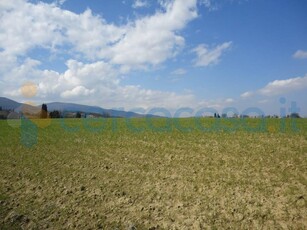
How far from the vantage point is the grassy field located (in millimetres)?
11297

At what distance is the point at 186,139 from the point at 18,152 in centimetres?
1344

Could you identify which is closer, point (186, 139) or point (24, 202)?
point (24, 202)

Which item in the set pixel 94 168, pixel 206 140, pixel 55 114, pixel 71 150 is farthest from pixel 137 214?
pixel 55 114

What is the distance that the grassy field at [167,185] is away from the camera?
11.3 metres

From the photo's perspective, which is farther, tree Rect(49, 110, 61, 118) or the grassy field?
tree Rect(49, 110, 61, 118)

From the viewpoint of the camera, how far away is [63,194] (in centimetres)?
1492

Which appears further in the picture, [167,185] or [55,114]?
[55,114]

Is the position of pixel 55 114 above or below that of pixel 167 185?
above

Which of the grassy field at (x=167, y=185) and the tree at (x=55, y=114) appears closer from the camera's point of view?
the grassy field at (x=167, y=185)

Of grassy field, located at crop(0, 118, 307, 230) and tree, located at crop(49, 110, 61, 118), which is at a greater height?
tree, located at crop(49, 110, 61, 118)

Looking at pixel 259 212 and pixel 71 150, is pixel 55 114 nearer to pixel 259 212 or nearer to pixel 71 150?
pixel 71 150

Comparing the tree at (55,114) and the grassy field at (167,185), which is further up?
the tree at (55,114)

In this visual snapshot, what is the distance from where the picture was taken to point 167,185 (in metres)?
14.3

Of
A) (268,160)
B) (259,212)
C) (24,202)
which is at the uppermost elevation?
(268,160)
